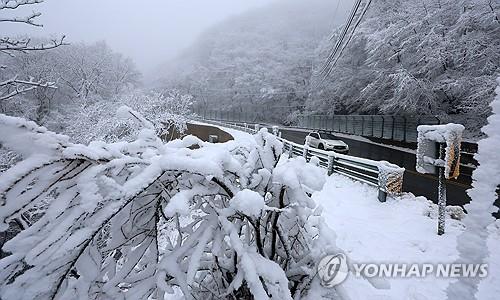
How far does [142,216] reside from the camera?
5.93 ft

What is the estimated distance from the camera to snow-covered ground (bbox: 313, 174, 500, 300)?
3.70 metres

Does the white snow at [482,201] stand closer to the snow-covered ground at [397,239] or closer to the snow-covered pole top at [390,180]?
the snow-covered ground at [397,239]

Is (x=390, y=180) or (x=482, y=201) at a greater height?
(x=482, y=201)

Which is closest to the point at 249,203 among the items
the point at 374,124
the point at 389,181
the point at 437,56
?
the point at 389,181

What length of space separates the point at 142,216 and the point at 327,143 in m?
17.4

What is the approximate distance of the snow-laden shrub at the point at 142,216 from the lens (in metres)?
1.15

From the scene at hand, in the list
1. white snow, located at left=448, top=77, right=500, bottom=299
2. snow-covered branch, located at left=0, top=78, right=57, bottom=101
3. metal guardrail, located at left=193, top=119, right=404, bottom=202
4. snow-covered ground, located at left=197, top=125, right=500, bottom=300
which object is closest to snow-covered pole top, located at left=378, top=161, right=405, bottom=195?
metal guardrail, located at left=193, top=119, right=404, bottom=202

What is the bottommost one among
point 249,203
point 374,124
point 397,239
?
point 397,239

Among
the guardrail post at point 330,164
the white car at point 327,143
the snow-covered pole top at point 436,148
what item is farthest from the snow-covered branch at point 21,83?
the white car at point 327,143

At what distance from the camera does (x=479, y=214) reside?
1.36m

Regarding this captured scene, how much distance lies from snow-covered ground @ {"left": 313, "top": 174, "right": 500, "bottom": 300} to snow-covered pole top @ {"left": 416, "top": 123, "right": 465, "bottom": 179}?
1495mm

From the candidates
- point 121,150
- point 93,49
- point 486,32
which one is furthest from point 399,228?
point 93,49

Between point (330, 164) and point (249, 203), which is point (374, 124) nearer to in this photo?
point (330, 164)

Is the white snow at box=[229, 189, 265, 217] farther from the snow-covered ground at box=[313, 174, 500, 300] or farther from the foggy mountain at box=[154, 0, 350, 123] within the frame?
the foggy mountain at box=[154, 0, 350, 123]
